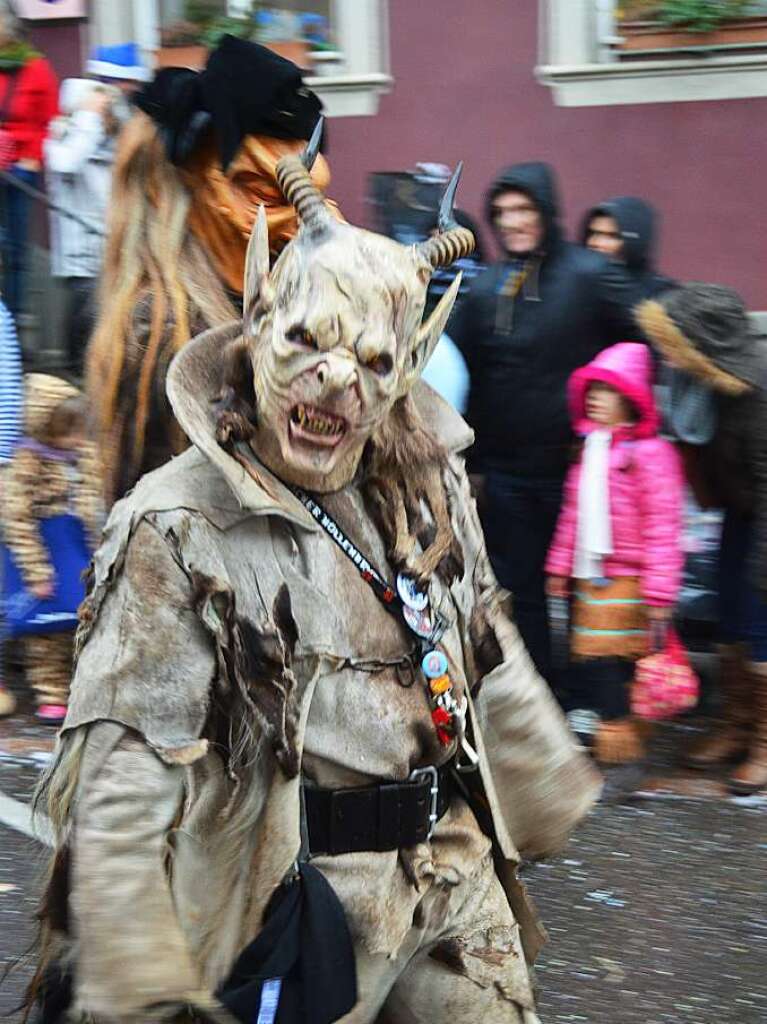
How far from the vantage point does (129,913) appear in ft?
7.41

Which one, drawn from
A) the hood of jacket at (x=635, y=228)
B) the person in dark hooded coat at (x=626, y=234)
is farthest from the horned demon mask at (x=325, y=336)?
the hood of jacket at (x=635, y=228)

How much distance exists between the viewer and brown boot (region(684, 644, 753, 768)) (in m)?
5.61

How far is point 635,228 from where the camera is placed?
20.9ft

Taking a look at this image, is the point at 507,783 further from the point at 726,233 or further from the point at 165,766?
the point at 726,233

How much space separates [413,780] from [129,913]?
1.78 feet

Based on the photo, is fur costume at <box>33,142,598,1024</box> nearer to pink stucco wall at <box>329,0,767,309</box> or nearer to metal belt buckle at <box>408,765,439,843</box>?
metal belt buckle at <box>408,765,439,843</box>

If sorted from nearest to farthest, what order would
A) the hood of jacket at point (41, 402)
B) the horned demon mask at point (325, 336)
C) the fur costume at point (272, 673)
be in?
the fur costume at point (272, 673)
the horned demon mask at point (325, 336)
the hood of jacket at point (41, 402)

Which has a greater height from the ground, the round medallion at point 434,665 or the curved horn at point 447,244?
the curved horn at point 447,244

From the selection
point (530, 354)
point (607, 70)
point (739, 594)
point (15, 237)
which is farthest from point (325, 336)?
point (607, 70)

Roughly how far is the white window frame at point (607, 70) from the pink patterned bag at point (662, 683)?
483cm

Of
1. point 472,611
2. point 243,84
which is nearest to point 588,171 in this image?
point 243,84

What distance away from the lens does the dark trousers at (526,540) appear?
5777 millimetres

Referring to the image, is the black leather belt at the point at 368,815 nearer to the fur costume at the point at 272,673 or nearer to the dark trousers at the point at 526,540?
the fur costume at the point at 272,673

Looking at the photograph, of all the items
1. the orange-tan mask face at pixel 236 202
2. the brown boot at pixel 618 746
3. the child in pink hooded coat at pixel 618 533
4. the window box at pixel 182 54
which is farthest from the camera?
the window box at pixel 182 54
